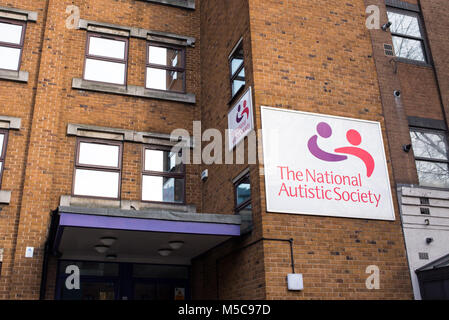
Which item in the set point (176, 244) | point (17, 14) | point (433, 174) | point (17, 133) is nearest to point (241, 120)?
point (176, 244)

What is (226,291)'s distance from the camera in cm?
1016

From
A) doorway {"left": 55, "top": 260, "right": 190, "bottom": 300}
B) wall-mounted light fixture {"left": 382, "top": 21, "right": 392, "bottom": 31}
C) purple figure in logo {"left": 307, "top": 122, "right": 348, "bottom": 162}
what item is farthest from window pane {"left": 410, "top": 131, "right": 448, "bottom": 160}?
doorway {"left": 55, "top": 260, "right": 190, "bottom": 300}

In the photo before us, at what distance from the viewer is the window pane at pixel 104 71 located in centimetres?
1283

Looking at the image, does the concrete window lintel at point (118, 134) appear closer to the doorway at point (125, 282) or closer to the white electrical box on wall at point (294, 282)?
the doorway at point (125, 282)

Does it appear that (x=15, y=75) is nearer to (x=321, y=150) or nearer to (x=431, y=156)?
(x=321, y=150)

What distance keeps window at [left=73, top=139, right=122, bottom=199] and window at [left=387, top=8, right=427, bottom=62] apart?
25.1 ft

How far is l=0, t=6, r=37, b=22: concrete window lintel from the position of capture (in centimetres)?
1251

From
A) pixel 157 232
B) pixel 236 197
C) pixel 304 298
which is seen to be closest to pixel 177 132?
pixel 236 197

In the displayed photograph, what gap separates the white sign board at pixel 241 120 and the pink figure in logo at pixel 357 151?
6.37ft

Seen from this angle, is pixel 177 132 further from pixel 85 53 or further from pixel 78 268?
pixel 78 268

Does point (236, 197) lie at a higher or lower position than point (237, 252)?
higher

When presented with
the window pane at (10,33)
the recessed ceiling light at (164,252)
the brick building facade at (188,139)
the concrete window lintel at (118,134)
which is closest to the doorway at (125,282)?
the brick building facade at (188,139)

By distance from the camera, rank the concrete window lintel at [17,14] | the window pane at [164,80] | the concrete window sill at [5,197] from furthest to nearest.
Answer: the window pane at [164,80], the concrete window lintel at [17,14], the concrete window sill at [5,197]
